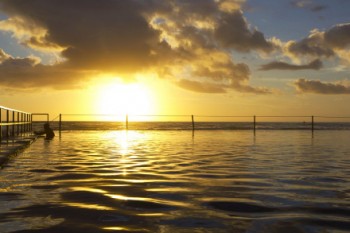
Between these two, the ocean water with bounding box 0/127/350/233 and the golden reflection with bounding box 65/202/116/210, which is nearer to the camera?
the ocean water with bounding box 0/127/350/233

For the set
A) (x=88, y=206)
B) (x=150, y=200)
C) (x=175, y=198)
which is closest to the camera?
(x=88, y=206)

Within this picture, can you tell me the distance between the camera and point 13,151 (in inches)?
427

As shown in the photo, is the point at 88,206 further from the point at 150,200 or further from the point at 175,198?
the point at 175,198

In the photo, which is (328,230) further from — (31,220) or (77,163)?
(77,163)

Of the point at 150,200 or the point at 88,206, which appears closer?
the point at 88,206

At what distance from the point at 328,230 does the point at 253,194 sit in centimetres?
176

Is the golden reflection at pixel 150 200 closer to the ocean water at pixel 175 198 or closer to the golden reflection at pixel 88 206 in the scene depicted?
the ocean water at pixel 175 198

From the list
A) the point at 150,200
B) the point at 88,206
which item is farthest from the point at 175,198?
the point at 88,206

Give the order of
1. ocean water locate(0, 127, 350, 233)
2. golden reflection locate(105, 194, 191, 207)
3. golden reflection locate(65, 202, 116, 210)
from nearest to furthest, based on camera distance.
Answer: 1. ocean water locate(0, 127, 350, 233)
2. golden reflection locate(65, 202, 116, 210)
3. golden reflection locate(105, 194, 191, 207)

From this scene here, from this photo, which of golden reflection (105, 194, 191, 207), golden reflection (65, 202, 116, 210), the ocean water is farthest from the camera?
golden reflection (105, 194, 191, 207)

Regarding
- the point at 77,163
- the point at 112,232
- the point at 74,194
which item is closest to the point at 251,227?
the point at 112,232

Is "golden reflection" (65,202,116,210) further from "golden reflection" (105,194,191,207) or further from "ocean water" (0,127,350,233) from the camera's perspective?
"golden reflection" (105,194,191,207)

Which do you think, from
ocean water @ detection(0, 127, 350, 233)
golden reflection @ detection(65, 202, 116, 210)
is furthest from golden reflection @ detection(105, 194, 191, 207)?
golden reflection @ detection(65, 202, 116, 210)

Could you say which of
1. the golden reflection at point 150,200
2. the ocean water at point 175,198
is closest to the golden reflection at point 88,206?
the ocean water at point 175,198
